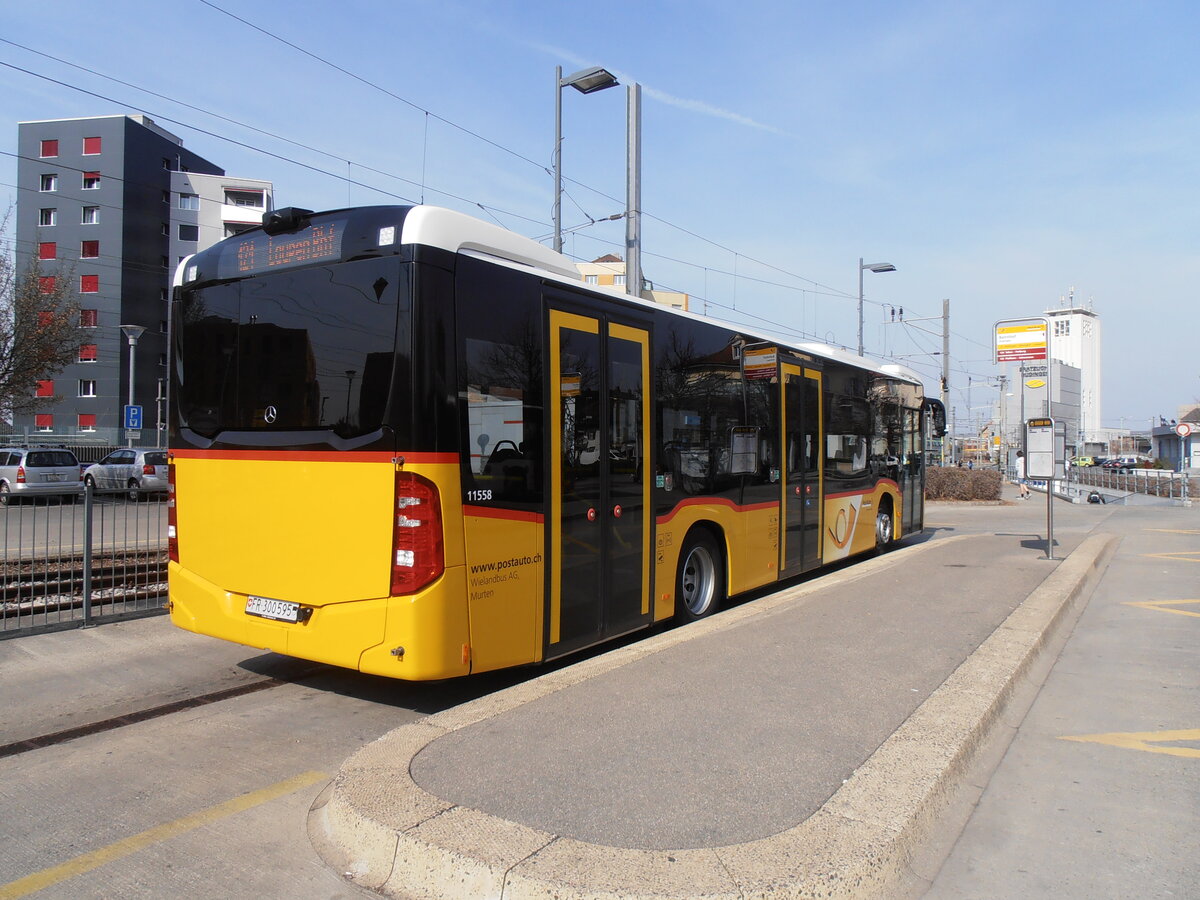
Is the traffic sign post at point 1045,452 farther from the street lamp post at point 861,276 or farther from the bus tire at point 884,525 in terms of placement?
the street lamp post at point 861,276

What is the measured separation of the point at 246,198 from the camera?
55.6 m

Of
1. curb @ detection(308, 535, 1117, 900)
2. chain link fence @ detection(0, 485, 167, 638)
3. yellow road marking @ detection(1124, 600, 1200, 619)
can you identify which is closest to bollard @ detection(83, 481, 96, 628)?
chain link fence @ detection(0, 485, 167, 638)

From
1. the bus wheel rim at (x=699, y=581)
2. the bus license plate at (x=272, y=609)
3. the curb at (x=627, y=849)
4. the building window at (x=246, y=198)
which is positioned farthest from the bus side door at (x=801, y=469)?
the building window at (x=246, y=198)

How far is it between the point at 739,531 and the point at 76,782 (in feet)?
19.9

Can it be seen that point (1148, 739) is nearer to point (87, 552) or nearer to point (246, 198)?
point (87, 552)

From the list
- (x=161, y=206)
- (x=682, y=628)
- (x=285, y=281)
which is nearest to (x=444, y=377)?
(x=285, y=281)

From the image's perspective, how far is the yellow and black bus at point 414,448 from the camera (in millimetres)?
4766

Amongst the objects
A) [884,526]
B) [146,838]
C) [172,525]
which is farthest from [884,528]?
[146,838]

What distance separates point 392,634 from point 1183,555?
1437cm

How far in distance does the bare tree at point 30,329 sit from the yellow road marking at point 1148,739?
2756cm

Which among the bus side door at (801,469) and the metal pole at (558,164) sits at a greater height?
the metal pole at (558,164)

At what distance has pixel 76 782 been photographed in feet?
13.9

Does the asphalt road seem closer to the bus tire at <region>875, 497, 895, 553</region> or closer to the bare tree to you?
the bus tire at <region>875, 497, 895, 553</region>

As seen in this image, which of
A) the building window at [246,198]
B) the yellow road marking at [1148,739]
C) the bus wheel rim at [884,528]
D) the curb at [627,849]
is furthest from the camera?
the building window at [246,198]
